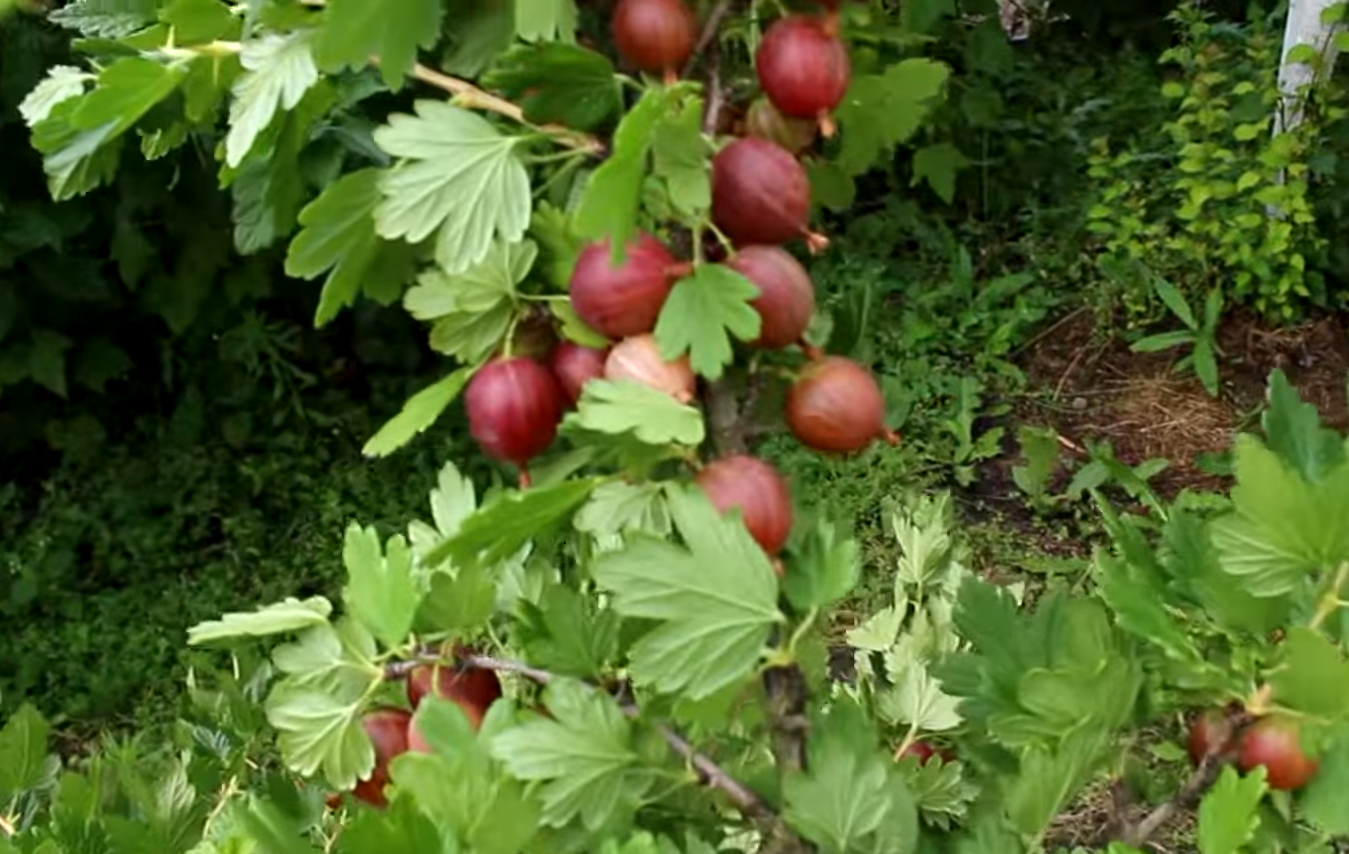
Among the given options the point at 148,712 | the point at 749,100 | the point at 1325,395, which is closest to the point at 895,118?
the point at 749,100

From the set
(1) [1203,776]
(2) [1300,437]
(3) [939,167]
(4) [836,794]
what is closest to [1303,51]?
(3) [939,167]

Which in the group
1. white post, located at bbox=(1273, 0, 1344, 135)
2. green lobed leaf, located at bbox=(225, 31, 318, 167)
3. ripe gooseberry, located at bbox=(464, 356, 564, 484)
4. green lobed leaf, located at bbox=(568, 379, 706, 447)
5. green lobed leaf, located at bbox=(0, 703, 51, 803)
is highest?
green lobed leaf, located at bbox=(225, 31, 318, 167)

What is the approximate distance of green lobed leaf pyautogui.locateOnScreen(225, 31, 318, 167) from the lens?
0.62 meters

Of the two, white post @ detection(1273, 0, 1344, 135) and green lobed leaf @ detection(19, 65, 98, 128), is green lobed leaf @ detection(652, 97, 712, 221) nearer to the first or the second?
green lobed leaf @ detection(19, 65, 98, 128)

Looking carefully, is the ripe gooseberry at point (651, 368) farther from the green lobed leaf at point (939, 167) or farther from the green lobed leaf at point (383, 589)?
the green lobed leaf at point (939, 167)

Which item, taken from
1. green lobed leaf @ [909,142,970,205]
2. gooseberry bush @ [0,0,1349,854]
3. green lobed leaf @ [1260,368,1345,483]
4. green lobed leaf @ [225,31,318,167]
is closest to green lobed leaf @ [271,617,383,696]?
gooseberry bush @ [0,0,1349,854]

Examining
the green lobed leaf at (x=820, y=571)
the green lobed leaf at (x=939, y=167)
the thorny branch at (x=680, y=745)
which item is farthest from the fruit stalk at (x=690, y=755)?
the green lobed leaf at (x=939, y=167)

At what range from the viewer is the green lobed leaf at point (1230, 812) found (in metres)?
0.65

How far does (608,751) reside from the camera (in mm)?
668

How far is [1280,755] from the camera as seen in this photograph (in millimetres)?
681

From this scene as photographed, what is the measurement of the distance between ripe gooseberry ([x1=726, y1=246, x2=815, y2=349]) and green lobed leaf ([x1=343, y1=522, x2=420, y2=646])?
205 millimetres

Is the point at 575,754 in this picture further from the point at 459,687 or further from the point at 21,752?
the point at 21,752

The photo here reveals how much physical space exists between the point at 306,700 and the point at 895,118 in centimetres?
40

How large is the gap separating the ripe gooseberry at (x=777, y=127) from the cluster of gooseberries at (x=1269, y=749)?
334 mm
